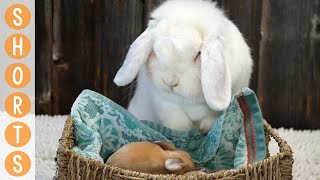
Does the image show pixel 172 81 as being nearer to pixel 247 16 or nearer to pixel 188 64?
pixel 188 64

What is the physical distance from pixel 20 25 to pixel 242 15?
905mm

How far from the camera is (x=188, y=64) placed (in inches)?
59.5

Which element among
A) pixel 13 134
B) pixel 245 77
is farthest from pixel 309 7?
pixel 13 134

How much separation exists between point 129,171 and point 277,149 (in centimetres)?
99

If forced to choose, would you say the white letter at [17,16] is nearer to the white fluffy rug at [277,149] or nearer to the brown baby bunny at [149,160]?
the white fluffy rug at [277,149]

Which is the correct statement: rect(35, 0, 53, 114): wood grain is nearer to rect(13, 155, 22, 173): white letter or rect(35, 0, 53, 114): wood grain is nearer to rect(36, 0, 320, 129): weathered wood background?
rect(36, 0, 320, 129): weathered wood background

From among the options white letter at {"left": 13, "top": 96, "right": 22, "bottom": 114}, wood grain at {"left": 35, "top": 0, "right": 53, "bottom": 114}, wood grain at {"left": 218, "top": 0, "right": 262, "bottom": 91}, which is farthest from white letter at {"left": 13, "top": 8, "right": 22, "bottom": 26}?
wood grain at {"left": 218, "top": 0, "right": 262, "bottom": 91}

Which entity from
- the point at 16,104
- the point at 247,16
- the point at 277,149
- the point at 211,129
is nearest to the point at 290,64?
the point at 247,16

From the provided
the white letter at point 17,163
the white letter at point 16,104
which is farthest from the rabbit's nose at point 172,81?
the white letter at point 16,104

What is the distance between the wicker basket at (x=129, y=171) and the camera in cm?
121

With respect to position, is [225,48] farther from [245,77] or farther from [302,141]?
[302,141]

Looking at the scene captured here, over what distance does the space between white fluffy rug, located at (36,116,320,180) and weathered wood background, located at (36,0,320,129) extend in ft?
0.44

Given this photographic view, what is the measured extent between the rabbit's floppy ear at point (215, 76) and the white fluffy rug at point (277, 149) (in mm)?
532

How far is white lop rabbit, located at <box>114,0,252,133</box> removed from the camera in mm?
1502
